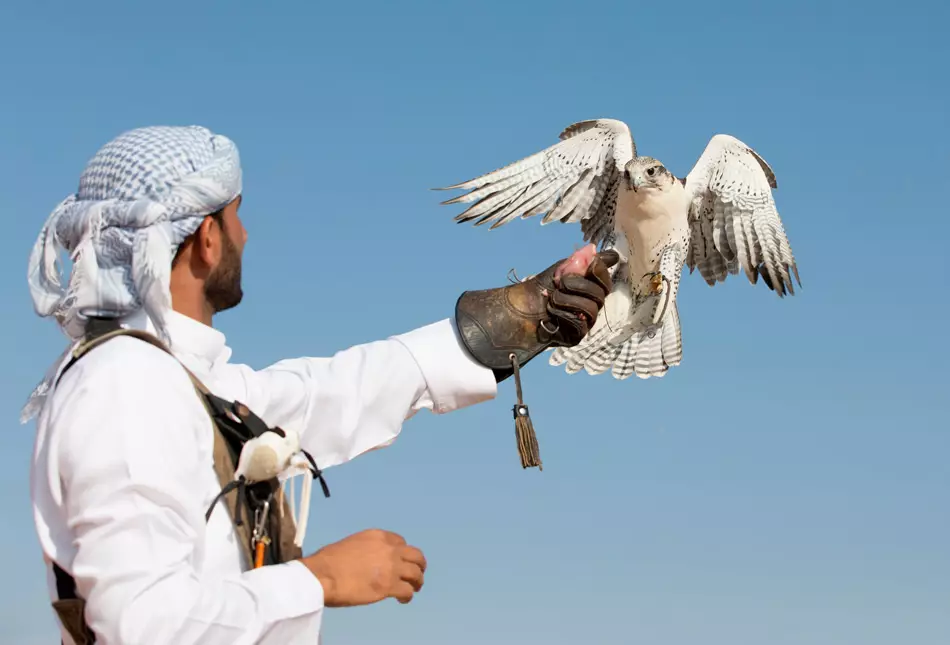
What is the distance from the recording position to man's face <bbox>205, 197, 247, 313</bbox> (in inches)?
88.7

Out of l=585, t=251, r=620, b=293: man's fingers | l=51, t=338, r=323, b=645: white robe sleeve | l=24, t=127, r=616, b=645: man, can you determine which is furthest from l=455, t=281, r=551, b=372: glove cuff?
l=51, t=338, r=323, b=645: white robe sleeve

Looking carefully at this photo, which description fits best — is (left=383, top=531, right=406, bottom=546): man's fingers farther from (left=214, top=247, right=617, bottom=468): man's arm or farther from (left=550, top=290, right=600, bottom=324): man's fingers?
(left=550, top=290, right=600, bottom=324): man's fingers

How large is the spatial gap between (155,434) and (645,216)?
497 cm

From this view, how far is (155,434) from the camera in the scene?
1.94 meters

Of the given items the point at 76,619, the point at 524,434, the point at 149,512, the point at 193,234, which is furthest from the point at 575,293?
the point at 76,619

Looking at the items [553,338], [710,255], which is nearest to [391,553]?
[553,338]

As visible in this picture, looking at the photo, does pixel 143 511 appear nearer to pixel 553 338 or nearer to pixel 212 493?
pixel 212 493

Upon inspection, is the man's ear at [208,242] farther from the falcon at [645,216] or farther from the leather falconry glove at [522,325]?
the falcon at [645,216]

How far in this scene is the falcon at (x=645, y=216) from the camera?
661cm

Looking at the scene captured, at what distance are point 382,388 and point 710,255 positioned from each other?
15.3 ft

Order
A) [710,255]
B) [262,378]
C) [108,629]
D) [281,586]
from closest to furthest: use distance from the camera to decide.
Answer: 1. [108,629]
2. [281,586]
3. [262,378]
4. [710,255]

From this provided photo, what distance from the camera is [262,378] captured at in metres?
2.71

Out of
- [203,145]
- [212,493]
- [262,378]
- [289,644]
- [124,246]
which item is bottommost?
[289,644]

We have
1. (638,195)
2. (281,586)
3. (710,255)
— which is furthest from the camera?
(710,255)
